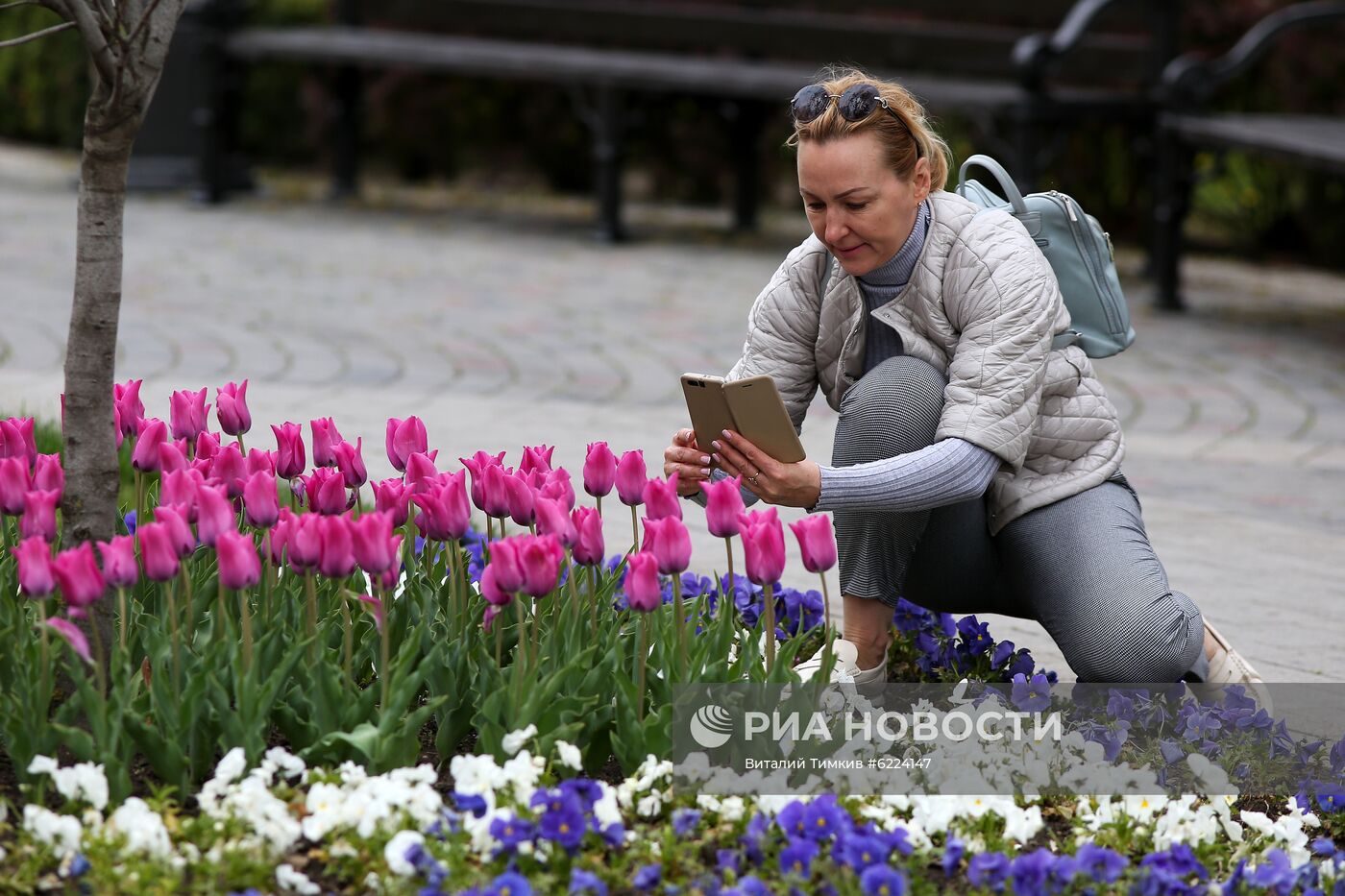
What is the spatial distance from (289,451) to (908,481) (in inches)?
42.9

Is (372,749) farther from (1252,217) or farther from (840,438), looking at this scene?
(1252,217)

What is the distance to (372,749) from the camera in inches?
106

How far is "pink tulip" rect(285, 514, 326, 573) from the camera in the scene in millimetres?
2715

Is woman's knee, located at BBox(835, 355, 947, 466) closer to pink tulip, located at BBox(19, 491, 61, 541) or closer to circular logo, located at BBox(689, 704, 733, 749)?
circular logo, located at BBox(689, 704, 733, 749)

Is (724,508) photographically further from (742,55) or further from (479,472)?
(742,55)

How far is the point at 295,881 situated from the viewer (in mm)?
2453

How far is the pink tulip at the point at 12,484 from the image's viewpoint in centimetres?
292

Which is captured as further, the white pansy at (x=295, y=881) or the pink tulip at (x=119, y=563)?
the pink tulip at (x=119, y=563)

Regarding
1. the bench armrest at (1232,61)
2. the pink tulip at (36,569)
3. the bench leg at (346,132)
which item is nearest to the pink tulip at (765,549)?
the pink tulip at (36,569)

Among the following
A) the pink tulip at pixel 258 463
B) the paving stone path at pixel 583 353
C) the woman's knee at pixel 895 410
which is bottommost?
the paving stone path at pixel 583 353

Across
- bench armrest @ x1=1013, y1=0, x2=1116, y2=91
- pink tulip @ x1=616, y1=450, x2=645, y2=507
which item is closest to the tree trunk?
pink tulip @ x1=616, y1=450, x2=645, y2=507

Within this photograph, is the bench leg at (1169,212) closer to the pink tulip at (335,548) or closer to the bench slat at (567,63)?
the bench slat at (567,63)

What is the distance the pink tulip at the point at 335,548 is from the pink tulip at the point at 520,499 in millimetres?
350

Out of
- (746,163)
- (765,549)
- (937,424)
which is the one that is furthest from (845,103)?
(746,163)
